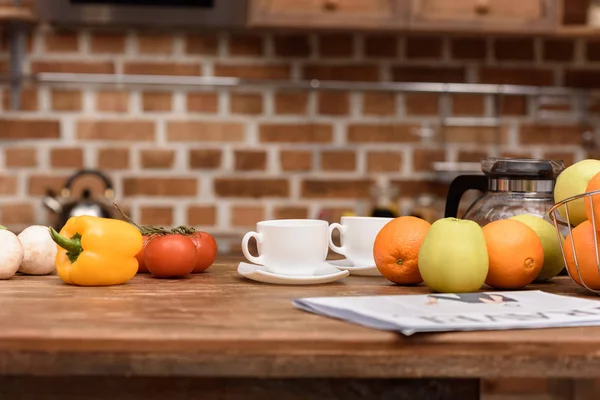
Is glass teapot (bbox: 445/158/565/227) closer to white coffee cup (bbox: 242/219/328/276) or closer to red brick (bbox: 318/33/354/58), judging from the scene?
white coffee cup (bbox: 242/219/328/276)

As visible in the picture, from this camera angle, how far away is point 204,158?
2887 millimetres

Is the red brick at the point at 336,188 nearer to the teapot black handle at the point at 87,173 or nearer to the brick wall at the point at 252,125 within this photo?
the brick wall at the point at 252,125

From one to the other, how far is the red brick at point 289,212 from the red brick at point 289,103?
0.34 meters

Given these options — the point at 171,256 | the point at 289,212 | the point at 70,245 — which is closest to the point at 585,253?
the point at 171,256

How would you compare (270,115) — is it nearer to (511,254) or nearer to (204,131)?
(204,131)

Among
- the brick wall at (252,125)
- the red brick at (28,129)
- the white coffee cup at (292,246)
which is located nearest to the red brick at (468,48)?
the brick wall at (252,125)

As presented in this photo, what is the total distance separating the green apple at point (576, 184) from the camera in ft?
3.77

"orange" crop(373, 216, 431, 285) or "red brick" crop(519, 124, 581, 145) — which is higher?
"red brick" crop(519, 124, 581, 145)

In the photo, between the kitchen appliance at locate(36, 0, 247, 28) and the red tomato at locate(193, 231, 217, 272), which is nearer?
the red tomato at locate(193, 231, 217, 272)

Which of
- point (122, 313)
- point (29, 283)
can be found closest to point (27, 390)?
point (122, 313)

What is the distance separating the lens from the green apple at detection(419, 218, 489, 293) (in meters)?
1.05

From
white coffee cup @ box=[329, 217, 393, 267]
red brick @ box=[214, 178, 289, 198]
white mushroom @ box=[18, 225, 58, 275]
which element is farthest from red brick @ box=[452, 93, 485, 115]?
white mushroom @ box=[18, 225, 58, 275]

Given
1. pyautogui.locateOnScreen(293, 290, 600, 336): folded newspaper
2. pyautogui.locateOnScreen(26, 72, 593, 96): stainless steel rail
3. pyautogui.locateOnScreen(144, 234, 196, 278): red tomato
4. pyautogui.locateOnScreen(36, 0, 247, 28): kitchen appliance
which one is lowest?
pyautogui.locateOnScreen(293, 290, 600, 336): folded newspaper

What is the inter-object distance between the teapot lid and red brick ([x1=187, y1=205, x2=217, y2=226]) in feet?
5.53
